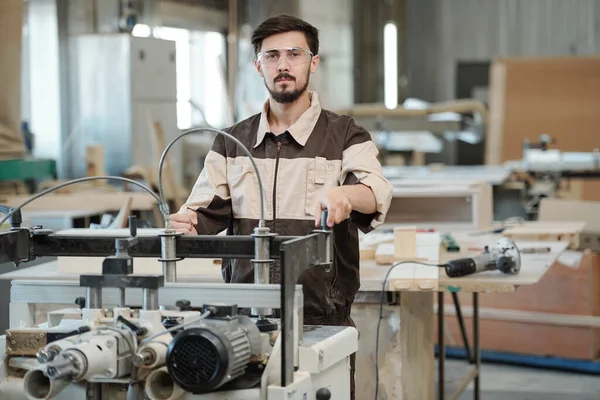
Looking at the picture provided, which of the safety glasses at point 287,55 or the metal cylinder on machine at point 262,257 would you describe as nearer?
the metal cylinder on machine at point 262,257

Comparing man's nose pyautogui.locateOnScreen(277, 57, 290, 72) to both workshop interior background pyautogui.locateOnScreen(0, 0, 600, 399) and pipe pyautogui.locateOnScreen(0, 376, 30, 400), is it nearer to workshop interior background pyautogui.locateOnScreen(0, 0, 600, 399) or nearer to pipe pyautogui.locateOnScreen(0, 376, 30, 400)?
pipe pyautogui.locateOnScreen(0, 376, 30, 400)

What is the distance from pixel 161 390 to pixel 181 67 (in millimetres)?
7019

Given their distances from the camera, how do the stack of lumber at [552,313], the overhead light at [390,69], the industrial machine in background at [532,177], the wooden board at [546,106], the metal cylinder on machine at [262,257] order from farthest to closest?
the overhead light at [390,69]
the wooden board at [546,106]
the industrial machine in background at [532,177]
the stack of lumber at [552,313]
the metal cylinder on machine at [262,257]

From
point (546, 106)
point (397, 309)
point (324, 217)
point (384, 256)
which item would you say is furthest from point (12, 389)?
point (546, 106)

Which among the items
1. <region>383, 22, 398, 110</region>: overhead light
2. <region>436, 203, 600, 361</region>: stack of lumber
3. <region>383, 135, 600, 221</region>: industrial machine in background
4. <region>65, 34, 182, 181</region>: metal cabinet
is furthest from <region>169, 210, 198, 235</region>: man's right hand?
<region>383, 22, 398, 110</region>: overhead light

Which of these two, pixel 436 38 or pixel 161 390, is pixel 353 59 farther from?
pixel 161 390

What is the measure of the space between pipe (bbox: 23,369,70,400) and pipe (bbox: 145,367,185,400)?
0.42 ft

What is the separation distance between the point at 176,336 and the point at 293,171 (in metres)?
0.73

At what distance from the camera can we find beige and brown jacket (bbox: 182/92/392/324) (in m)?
2.02

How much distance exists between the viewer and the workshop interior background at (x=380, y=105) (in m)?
4.11

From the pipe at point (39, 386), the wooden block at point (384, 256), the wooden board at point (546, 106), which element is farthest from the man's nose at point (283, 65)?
the wooden board at point (546, 106)

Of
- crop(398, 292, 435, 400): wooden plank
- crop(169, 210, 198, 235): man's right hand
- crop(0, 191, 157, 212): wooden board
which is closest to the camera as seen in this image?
crop(169, 210, 198, 235): man's right hand

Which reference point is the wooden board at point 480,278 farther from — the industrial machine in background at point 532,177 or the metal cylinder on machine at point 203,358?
the industrial machine in background at point 532,177

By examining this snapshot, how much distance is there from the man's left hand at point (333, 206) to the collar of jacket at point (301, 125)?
0.39 metres
